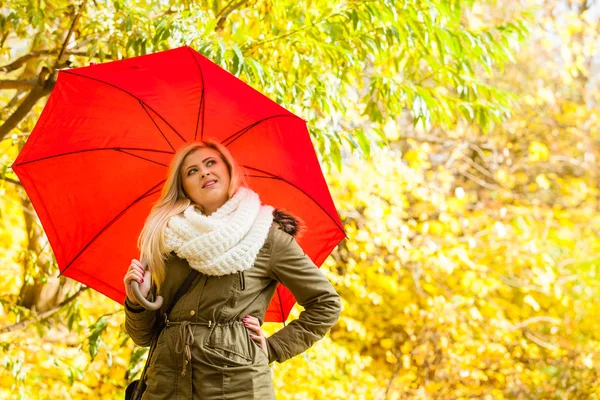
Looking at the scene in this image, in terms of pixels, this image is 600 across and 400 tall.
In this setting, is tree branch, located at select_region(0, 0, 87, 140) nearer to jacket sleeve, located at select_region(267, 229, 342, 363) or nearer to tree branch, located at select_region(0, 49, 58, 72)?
tree branch, located at select_region(0, 49, 58, 72)

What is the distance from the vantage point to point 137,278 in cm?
206

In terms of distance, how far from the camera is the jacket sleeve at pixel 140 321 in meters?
2.11

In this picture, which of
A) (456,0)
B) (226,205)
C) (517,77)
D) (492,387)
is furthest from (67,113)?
(517,77)

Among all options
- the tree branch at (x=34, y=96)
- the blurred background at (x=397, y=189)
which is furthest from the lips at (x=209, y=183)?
the tree branch at (x=34, y=96)

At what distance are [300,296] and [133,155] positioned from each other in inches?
34.1

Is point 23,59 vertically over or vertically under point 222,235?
over

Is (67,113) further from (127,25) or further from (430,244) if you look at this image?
(430,244)

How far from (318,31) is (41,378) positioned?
300 cm

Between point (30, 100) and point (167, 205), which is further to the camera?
point (30, 100)

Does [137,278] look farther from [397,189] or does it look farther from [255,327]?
[397,189]

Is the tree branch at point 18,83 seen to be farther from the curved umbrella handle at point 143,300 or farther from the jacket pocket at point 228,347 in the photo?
the jacket pocket at point 228,347

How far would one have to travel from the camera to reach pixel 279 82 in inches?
134

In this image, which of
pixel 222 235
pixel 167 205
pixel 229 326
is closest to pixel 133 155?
pixel 167 205

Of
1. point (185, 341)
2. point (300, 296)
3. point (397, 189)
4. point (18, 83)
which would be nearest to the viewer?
point (185, 341)
